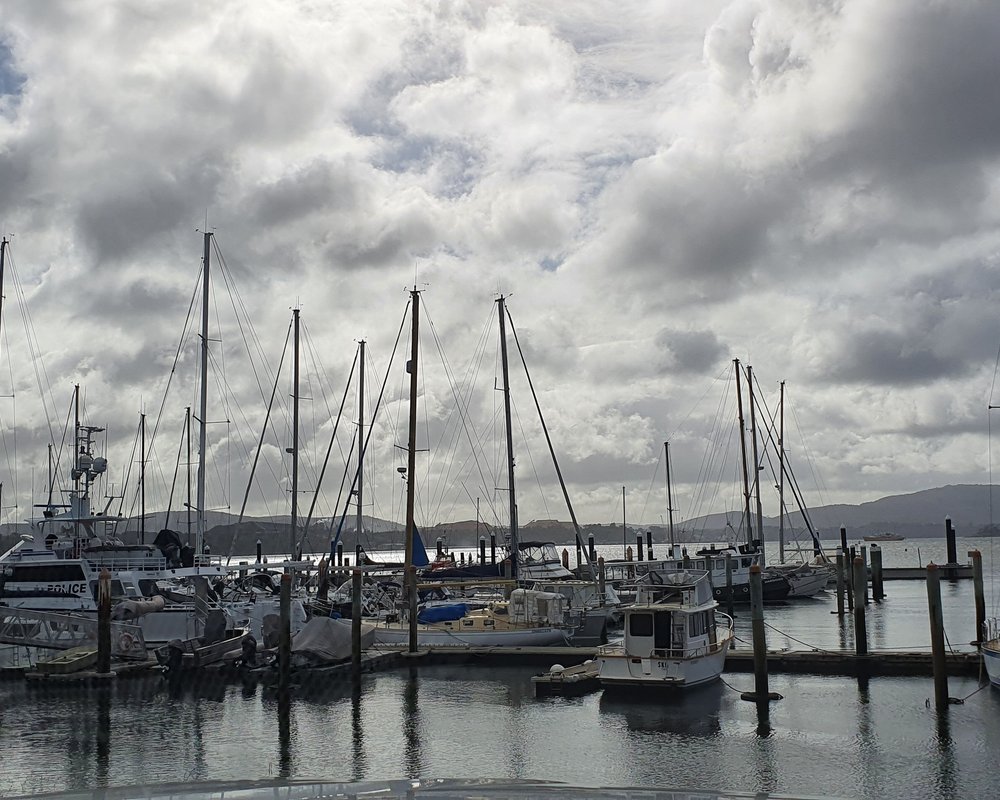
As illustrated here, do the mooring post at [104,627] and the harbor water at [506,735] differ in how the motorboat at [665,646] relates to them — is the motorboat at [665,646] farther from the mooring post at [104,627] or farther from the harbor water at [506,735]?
the mooring post at [104,627]

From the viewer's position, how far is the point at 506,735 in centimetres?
2517

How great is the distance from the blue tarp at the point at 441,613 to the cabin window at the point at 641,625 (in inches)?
516


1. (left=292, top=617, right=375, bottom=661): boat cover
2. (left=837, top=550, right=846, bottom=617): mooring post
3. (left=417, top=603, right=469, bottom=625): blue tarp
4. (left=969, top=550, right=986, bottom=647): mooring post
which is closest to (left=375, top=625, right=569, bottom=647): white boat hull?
(left=417, top=603, right=469, bottom=625): blue tarp

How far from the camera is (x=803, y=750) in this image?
74.8 ft

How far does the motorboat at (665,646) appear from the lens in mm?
28922

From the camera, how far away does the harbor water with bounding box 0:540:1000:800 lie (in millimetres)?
21125

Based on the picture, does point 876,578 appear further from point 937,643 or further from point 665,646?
point 937,643

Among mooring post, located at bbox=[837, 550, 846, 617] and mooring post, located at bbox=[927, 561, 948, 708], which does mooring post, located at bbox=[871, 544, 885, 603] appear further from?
mooring post, located at bbox=[927, 561, 948, 708]

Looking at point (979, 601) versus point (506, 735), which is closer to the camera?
point (506, 735)

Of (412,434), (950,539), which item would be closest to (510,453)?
(412,434)

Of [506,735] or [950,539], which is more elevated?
[950,539]

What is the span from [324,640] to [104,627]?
7.32 m

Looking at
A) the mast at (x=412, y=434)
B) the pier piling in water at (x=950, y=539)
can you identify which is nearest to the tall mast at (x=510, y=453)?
the mast at (x=412, y=434)

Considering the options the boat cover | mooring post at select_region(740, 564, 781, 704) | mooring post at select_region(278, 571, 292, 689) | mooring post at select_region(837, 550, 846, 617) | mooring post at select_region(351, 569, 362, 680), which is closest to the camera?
mooring post at select_region(740, 564, 781, 704)
